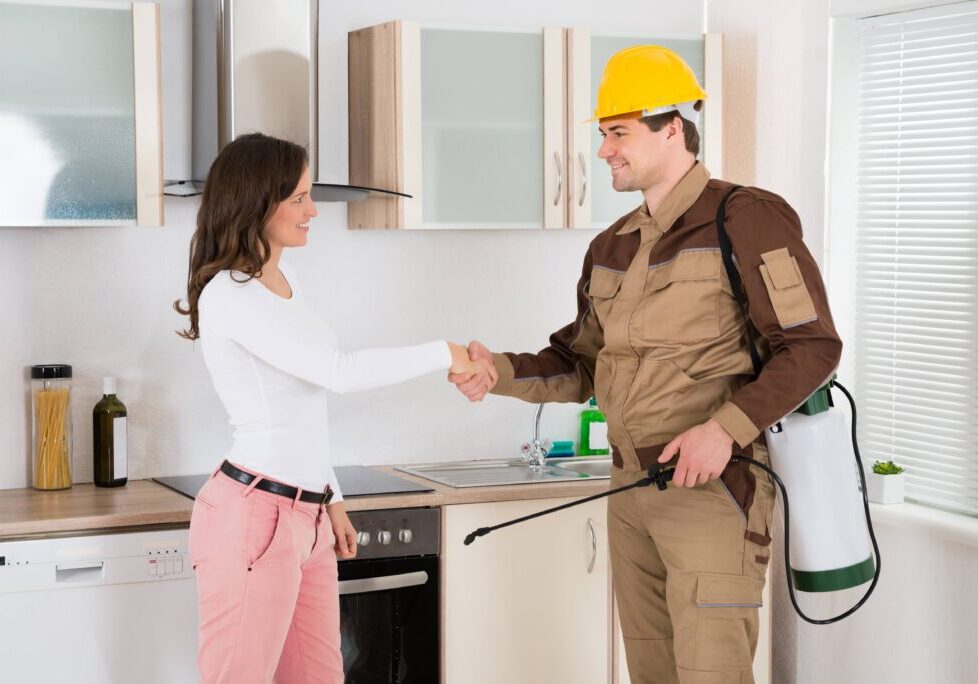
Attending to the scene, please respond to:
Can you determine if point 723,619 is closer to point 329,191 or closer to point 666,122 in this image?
point 666,122

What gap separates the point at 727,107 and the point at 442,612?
1.76 meters

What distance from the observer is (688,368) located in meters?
2.46

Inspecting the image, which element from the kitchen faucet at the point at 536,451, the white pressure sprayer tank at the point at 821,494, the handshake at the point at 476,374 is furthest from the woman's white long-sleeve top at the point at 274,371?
the kitchen faucet at the point at 536,451

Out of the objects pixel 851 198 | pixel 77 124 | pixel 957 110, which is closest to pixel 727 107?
pixel 851 198

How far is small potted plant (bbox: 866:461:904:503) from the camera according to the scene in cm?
327

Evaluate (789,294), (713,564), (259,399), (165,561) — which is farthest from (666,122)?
(165,561)

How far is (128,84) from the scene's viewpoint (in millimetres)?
2947

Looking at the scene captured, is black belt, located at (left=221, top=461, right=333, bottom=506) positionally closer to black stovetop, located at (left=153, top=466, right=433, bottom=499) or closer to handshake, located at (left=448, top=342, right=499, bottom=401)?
handshake, located at (left=448, top=342, right=499, bottom=401)

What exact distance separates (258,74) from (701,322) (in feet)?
4.38

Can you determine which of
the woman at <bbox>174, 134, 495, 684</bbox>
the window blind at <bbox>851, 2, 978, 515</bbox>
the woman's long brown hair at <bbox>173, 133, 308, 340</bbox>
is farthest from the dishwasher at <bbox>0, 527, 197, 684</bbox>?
the window blind at <bbox>851, 2, 978, 515</bbox>

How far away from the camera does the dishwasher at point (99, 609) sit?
108 inches

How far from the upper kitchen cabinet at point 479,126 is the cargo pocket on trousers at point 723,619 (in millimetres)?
1313

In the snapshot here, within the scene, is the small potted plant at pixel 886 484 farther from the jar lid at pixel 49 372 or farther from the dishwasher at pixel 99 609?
the jar lid at pixel 49 372

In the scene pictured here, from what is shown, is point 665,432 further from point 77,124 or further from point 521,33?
point 77,124
